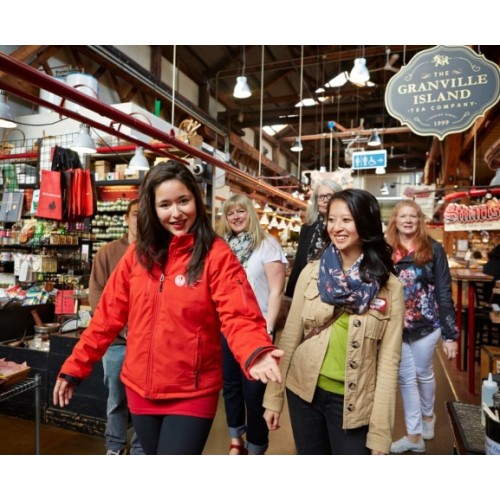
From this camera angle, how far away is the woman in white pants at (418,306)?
104 inches

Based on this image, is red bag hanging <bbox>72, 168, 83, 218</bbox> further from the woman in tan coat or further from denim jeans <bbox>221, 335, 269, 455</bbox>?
the woman in tan coat

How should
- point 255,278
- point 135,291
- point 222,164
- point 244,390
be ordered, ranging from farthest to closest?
1. point 222,164
2. point 255,278
3. point 244,390
4. point 135,291

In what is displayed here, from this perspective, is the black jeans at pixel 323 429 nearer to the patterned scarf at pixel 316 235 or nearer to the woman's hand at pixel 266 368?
the woman's hand at pixel 266 368

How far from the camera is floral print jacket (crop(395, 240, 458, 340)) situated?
8.66ft

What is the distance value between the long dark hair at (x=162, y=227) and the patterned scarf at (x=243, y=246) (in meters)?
1.16

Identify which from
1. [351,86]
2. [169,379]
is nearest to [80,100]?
[169,379]

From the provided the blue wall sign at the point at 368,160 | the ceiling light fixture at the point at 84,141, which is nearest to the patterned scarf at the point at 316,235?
the ceiling light fixture at the point at 84,141

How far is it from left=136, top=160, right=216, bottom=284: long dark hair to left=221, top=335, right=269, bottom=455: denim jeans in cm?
119

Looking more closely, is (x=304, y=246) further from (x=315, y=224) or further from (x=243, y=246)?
(x=243, y=246)

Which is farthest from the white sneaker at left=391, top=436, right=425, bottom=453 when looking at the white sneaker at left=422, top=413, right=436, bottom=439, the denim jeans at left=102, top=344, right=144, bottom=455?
the denim jeans at left=102, top=344, right=144, bottom=455

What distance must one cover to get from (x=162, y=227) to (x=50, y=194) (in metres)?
3.61

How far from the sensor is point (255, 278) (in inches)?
107
